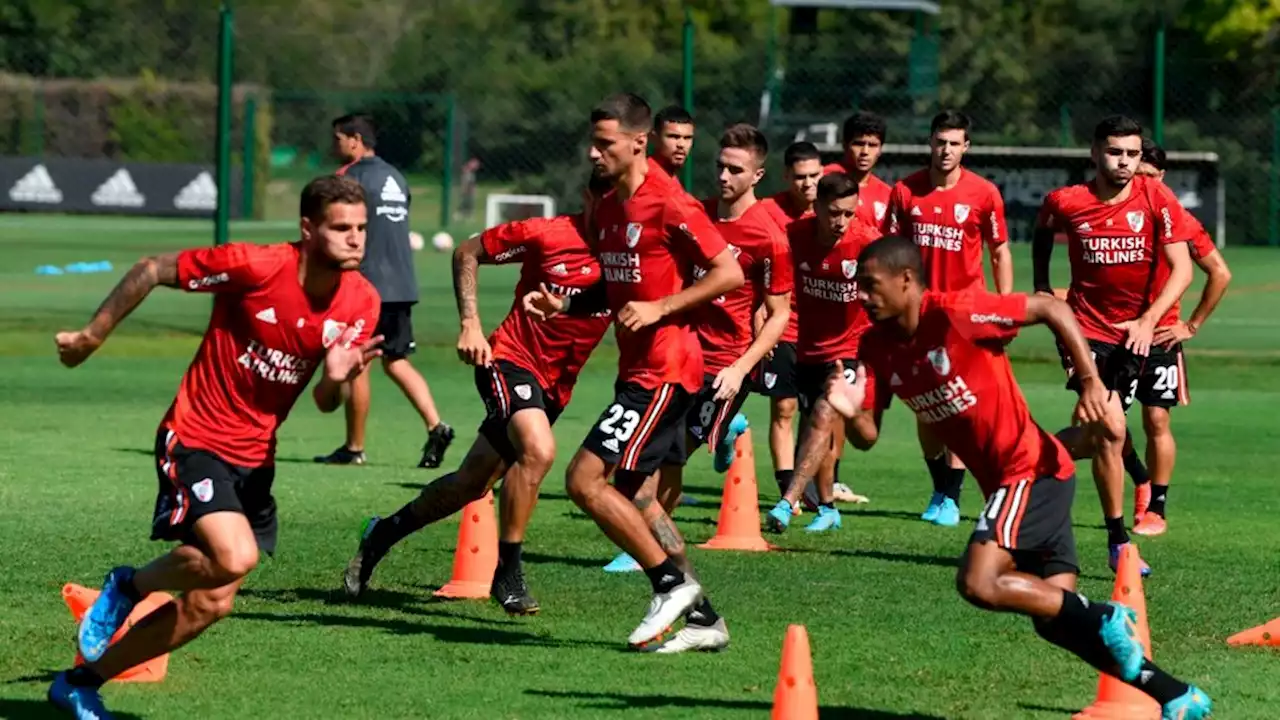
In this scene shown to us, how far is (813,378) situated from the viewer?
12.7 metres

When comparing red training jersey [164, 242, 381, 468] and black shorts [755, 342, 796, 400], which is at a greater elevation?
red training jersey [164, 242, 381, 468]

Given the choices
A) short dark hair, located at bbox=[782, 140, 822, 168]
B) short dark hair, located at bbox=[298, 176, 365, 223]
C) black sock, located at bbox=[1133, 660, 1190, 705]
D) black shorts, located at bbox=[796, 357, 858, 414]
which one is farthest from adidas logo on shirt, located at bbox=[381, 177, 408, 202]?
black sock, located at bbox=[1133, 660, 1190, 705]

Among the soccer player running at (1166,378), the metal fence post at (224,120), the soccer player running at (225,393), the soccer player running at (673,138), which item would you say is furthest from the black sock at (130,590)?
the metal fence post at (224,120)

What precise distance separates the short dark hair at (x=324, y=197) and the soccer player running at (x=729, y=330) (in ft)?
6.74

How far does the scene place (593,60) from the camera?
172 feet

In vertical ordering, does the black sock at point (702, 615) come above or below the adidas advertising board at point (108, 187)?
above

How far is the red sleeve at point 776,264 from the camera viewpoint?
33.5 ft

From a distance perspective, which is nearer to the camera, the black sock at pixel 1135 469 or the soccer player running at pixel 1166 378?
the soccer player running at pixel 1166 378

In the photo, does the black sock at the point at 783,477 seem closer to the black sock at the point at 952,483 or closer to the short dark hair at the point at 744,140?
the black sock at the point at 952,483

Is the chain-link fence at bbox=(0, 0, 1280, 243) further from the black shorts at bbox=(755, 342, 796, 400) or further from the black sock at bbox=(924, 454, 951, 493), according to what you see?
the black sock at bbox=(924, 454, 951, 493)

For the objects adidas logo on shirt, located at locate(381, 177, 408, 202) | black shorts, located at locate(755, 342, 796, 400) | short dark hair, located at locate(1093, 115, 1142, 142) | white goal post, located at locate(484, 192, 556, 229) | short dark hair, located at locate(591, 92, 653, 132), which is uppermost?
short dark hair, located at locate(591, 92, 653, 132)

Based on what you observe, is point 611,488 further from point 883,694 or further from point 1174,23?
point 1174,23

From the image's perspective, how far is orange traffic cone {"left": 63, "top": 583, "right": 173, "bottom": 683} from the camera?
7.88 meters

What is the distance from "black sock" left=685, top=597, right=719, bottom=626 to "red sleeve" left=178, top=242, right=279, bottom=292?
84.4 inches
